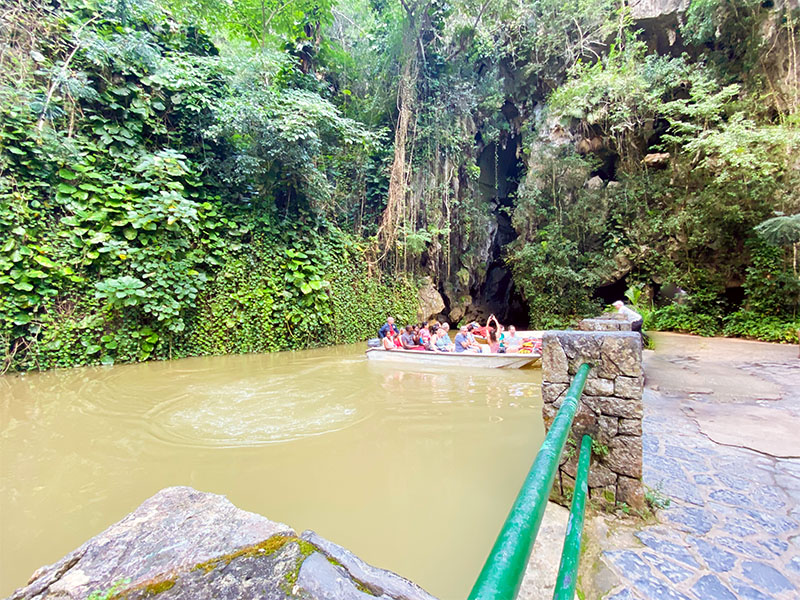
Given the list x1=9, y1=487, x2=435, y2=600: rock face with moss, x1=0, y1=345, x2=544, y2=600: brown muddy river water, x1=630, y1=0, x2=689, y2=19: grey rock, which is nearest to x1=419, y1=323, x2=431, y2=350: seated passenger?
x1=0, y1=345, x2=544, y2=600: brown muddy river water

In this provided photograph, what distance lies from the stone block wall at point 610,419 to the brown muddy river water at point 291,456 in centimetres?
82

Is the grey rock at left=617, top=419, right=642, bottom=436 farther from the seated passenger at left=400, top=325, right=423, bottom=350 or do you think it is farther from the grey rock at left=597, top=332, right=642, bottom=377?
the seated passenger at left=400, top=325, right=423, bottom=350

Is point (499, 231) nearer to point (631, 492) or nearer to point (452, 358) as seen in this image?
point (452, 358)

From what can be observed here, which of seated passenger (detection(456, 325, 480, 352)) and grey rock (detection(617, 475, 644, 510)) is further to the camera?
seated passenger (detection(456, 325, 480, 352))

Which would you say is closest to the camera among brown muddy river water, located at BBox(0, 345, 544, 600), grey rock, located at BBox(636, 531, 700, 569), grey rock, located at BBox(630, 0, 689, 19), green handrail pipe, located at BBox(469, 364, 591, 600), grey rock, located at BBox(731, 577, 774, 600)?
green handrail pipe, located at BBox(469, 364, 591, 600)

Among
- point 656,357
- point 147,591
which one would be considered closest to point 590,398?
point 147,591

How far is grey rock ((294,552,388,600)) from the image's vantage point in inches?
28.6

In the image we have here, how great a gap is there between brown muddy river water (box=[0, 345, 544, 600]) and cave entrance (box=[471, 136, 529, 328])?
1050cm

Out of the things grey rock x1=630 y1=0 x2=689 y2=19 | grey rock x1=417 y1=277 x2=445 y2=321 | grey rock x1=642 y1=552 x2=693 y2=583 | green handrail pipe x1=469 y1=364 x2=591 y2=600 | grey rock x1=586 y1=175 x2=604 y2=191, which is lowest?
grey rock x1=642 y1=552 x2=693 y2=583

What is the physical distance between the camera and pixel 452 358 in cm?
736

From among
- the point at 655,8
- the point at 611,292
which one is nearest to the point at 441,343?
the point at 611,292

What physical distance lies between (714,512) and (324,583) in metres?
2.50

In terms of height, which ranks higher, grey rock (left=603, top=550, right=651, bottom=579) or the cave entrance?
the cave entrance

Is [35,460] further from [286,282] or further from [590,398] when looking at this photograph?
[286,282]
